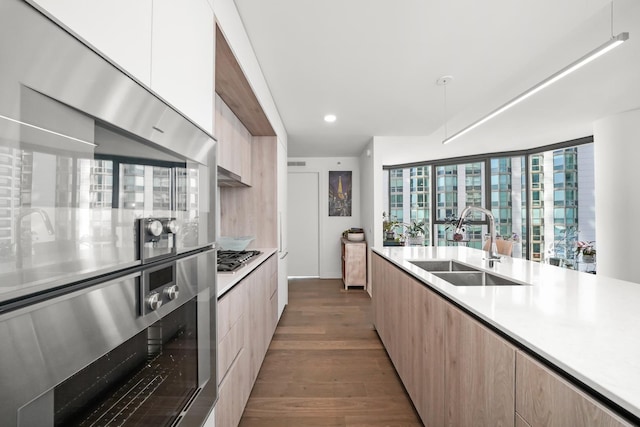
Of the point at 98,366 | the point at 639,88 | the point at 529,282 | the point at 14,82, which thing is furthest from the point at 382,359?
the point at 639,88

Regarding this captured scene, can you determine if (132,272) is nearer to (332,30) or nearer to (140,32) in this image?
(140,32)

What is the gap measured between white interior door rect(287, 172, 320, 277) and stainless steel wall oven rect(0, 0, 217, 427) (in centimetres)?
478

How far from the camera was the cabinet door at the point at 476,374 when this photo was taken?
91cm

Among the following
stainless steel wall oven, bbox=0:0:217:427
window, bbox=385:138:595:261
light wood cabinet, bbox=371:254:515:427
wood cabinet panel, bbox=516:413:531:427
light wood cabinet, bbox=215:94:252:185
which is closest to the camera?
stainless steel wall oven, bbox=0:0:217:427

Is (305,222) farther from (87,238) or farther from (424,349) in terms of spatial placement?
(87,238)

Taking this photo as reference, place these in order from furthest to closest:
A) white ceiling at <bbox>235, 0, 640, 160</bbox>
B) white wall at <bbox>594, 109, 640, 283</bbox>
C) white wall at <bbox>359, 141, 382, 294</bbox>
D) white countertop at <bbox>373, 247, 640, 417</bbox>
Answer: white wall at <bbox>359, 141, 382, 294</bbox> → white wall at <bbox>594, 109, 640, 283</bbox> → white ceiling at <bbox>235, 0, 640, 160</bbox> → white countertop at <bbox>373, 247, 640, 417</bbox>

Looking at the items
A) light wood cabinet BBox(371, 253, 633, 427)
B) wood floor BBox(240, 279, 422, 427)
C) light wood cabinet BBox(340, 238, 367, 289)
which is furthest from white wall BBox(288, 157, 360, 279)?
light wood cabinet BBox(371, 253, 633, 427)

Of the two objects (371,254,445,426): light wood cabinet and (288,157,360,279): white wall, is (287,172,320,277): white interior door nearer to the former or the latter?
(288,157,360,279): white wall

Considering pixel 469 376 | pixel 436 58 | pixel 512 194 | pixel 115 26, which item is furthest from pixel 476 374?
pixel 512 194

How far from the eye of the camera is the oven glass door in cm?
55

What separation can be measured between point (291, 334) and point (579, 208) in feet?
15.8

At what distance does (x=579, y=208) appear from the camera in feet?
14.8

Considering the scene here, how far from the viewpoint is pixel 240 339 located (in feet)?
5.52

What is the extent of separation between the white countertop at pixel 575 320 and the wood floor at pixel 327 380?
37.6 inches
